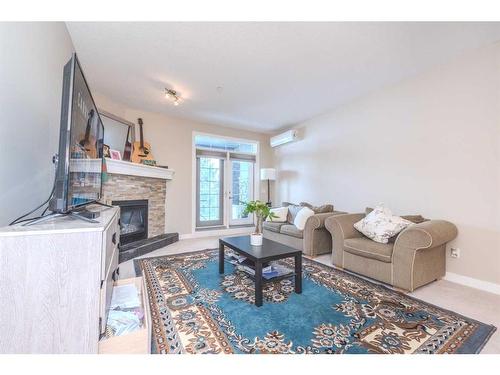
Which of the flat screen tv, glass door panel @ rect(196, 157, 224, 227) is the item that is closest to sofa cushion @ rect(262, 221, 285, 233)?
glass door panel @ rect(196, 157, 224, 227)

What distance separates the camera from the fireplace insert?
3.53 metres

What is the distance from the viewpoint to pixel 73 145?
1200mm

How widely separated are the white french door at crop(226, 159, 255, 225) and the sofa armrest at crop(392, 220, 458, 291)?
131 inches

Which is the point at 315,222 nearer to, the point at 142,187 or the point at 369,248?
the point at 369,248

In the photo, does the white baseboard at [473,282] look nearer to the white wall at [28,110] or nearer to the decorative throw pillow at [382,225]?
the decorative throw pillow at [382,225]

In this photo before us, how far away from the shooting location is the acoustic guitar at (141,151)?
3787mm

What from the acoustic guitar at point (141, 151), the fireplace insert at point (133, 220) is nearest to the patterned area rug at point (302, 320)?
the fireplace insert at point (133, 220)

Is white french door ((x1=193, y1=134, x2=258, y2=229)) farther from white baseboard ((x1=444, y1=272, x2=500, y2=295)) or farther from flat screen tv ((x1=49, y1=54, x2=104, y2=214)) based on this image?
white baseboard ((x1=444, y1=272, x2=500, y2=295))

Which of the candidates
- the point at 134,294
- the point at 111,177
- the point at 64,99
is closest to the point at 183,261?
the point at 134,294

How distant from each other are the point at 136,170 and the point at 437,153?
4.00 m

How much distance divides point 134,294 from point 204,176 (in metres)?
3.50

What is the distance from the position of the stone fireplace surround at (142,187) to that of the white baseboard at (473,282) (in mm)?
3809

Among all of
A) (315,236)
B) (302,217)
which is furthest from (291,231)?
(315,236)
